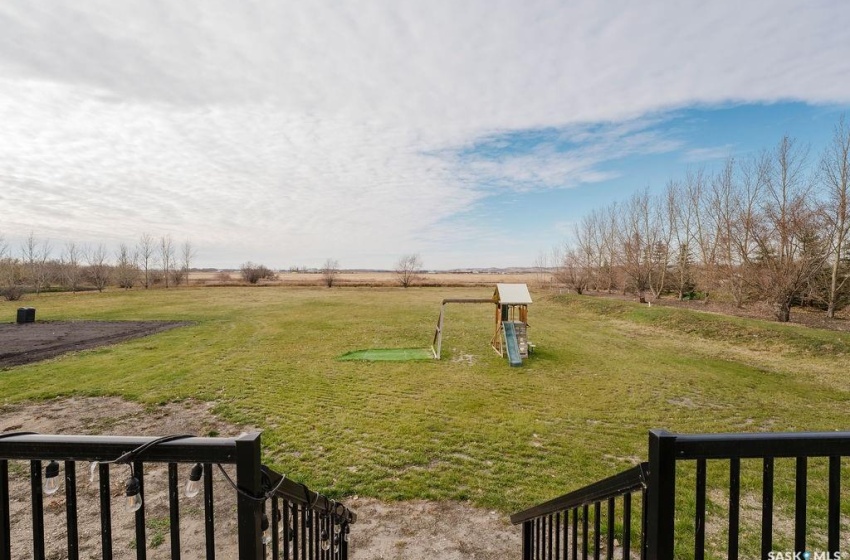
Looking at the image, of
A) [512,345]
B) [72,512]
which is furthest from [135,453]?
[512,345]

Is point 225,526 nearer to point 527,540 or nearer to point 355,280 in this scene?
point 527,540

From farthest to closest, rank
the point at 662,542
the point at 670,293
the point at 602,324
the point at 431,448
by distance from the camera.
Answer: the point at 670,293 < the point at 602,324 < the point at 431,448 < the point at 662,542

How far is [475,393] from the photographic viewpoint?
967cm

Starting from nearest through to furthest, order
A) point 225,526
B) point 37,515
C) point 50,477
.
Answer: point 50,477
point 37,515
point 225,526

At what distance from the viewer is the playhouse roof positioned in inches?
572

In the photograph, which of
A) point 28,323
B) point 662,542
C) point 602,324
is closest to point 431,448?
point 662,542

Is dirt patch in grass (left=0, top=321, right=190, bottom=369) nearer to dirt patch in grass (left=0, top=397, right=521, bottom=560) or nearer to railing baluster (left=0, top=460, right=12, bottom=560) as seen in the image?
dirt patch in grass (left=0, top=397, right=521, bottom=560)

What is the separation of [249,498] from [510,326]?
1299 cm

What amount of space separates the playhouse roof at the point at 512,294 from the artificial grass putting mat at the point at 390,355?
3.52 meters

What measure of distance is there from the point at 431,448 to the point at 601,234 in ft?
135

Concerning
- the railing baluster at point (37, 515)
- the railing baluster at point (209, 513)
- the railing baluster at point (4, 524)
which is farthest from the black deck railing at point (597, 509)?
the railing baluster at point (4, 524)

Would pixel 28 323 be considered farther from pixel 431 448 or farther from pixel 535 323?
pixel 535 323

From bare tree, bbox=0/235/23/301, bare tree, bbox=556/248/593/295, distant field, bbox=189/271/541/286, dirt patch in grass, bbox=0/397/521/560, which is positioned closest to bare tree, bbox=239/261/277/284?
distant field, bbox=189/271/541/286

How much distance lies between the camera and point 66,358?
524 inches
